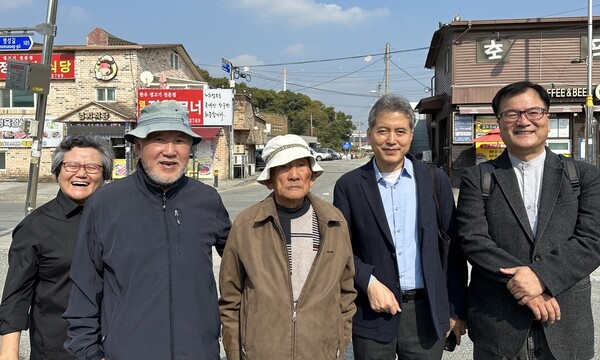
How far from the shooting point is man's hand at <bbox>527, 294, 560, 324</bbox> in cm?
246

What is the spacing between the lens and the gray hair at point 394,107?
112 inches

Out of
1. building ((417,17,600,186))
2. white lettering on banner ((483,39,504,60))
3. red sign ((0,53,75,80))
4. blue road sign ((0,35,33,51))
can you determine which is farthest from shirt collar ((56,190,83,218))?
red sign ((0,53,75,80))

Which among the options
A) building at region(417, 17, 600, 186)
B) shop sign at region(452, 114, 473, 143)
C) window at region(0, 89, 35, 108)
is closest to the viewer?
building at region(417, 17, 600, 186)

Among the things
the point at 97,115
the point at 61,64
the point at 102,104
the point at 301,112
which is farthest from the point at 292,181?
the point at 301,112

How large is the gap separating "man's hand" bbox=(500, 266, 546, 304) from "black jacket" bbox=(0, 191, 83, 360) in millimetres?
2209

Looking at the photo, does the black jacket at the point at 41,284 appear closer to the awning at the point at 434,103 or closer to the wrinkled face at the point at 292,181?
the wrinkled face at the point at 292,181

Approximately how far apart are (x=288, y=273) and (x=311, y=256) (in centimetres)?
14

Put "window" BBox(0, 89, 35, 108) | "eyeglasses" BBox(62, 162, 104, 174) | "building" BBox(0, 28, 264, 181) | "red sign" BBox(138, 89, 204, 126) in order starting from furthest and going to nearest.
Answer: "window" BBox(0, 89, 35, 108)
"building" BBox(0, 28, 264, 181)
"red sign" BBox(138, 89, 204, 126)
"eyeglasses" BBox(62, 162, 104, 174)

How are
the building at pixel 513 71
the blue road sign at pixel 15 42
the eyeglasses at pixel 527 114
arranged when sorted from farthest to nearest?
the building at pixel 513 71, the blue road sign at pixel 15 42, the eyeglasses at pixel 527 114

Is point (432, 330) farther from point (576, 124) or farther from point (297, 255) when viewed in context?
point (576, 124)

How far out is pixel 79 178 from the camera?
2.73m

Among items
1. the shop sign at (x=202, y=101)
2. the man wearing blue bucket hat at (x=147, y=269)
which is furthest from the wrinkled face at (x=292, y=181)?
the shop sign at (x=202, y=101)

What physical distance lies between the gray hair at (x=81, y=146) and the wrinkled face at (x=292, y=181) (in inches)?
39.9

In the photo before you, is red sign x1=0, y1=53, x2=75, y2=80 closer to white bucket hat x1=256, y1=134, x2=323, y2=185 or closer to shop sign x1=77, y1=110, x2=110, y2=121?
shop sign x1=77, y1=110, x2=110, y2=121
